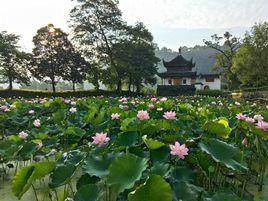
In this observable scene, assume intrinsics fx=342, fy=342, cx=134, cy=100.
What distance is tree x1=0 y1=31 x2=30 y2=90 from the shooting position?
3116 centimetres

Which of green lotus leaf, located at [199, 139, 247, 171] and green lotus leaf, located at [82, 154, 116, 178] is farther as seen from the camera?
green lotus leaf, located at [199, 139, 247, 171]

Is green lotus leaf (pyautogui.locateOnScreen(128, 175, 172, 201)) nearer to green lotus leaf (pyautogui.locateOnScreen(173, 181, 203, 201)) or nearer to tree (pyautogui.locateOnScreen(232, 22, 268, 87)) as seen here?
green lotus leaf (pyautogui.locateOnScreen(173, 181, 203, 201))

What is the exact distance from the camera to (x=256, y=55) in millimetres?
27734

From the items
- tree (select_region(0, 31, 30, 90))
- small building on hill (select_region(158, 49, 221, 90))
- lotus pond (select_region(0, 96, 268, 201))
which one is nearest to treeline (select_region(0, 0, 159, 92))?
tree (select_region(0, 31, 30, 90))

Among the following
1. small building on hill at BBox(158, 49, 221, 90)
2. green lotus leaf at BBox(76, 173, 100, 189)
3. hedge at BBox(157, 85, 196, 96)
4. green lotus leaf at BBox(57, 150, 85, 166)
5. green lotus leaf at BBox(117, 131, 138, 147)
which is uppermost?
small building on hill at BBox(158, 49, 221, 90)

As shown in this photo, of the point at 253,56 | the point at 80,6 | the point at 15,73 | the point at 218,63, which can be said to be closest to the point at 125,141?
the point at 253,56

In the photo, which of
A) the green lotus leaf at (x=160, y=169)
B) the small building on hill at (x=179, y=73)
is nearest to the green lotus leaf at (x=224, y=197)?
the green lotus leaf at (x=160, y=169)

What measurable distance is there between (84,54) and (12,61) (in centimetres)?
705

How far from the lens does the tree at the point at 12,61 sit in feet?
102

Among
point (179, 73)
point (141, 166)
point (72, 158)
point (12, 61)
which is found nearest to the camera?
point (141, 166)

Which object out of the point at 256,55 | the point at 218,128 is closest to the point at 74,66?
the point at 256,55

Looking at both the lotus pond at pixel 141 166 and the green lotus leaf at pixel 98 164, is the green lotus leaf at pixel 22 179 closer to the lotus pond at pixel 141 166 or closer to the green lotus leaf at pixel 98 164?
→ the lotus pond at pixel 141 166

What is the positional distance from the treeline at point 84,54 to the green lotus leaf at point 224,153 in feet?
103

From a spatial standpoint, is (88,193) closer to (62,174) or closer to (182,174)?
(62,174)
